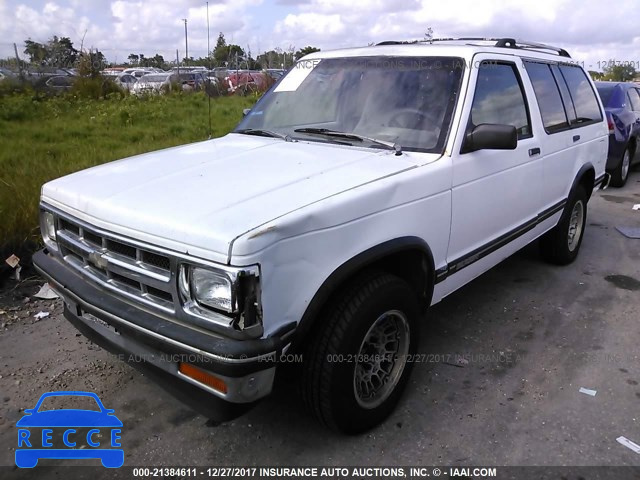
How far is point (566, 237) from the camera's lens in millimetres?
4984

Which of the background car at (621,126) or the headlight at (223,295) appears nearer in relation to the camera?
the headlight at (223,295)

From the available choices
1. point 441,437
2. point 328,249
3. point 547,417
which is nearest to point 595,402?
point 547,417

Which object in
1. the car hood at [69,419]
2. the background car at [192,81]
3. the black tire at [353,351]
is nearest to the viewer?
the black tire at [353,351]

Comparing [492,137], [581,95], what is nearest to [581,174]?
[581,95]

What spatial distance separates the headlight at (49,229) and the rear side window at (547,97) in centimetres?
344

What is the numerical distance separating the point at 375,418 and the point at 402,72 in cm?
208

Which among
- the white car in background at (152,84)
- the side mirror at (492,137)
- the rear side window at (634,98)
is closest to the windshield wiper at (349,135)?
the side mirror at (492,137)

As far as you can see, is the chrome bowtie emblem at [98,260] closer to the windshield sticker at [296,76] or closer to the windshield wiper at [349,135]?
the windshield wiper at [349,135]

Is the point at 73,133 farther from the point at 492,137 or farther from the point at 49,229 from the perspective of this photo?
the point at 492,137

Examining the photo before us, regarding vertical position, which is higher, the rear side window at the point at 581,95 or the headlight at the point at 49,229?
the rear side window at the point at 581,95

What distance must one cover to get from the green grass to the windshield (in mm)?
2449

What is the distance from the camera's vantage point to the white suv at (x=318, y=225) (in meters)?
2.11

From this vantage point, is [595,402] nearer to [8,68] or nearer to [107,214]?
[107,214]

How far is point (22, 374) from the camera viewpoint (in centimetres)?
332
